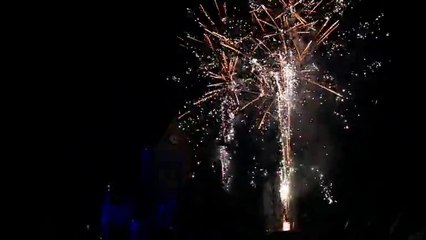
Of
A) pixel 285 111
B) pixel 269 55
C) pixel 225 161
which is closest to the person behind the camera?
pixel 269 55

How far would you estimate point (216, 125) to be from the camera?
17.1 m

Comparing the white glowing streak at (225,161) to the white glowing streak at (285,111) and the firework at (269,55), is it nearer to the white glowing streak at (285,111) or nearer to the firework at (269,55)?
the white glowing streak at (285,111)

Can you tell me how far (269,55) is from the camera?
40.5 ft

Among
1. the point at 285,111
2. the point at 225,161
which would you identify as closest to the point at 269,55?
the point at 285,111

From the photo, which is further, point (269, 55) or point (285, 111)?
point (285, 111)

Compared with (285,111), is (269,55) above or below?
above

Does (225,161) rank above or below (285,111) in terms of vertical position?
below

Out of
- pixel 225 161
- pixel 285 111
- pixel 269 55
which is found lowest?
pixel 225 161

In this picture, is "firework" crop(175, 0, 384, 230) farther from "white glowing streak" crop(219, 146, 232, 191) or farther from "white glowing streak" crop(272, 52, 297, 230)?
"white glowing streak" crop(219, 146, 232, 191)

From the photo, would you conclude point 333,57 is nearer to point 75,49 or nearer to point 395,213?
point 75,49

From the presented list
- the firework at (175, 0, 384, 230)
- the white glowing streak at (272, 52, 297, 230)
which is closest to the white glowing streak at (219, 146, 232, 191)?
the white glowing streak at (272, 52, 297, 230)

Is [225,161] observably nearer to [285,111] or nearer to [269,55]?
[285,111]

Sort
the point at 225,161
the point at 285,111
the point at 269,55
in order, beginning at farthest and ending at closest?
the point at 225,161
the point at 285,111
the point at 269,55

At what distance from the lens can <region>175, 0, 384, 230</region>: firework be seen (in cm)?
1174
